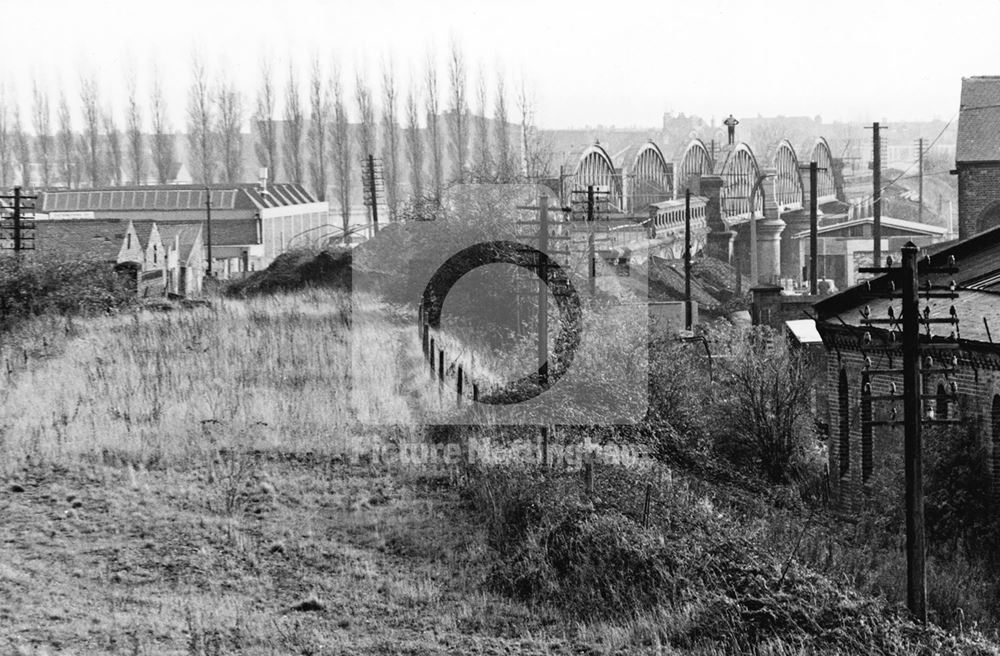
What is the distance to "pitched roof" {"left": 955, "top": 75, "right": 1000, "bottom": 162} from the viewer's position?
4019cm

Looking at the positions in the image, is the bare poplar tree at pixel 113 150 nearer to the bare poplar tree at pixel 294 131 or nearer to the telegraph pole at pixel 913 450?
the bare poplar tree at pixel 294 131

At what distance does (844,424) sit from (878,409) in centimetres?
123

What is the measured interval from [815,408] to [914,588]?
14.1 m

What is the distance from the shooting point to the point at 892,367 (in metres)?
17.9

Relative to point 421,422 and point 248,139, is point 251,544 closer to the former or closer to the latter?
point 421,422

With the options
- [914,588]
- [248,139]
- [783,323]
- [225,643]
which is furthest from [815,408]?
[248,139]

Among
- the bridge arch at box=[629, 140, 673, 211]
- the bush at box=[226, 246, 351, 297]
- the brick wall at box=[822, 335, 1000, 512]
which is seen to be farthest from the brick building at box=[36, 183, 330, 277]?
the brick wall at box=[822, 335, 1000, 512]

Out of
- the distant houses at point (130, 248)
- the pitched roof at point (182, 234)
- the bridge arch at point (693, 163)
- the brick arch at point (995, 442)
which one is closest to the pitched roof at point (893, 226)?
the bridge arch at point (693, 163)

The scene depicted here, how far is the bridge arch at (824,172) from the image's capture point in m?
93.4

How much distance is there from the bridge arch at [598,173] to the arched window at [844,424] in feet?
94.9

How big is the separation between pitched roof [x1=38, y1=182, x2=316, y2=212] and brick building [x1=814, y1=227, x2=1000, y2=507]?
148 ft

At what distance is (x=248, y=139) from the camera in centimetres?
9675

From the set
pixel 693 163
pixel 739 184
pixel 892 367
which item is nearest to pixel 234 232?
pixel 693 163

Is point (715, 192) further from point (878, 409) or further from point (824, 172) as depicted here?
point (878, 409)
